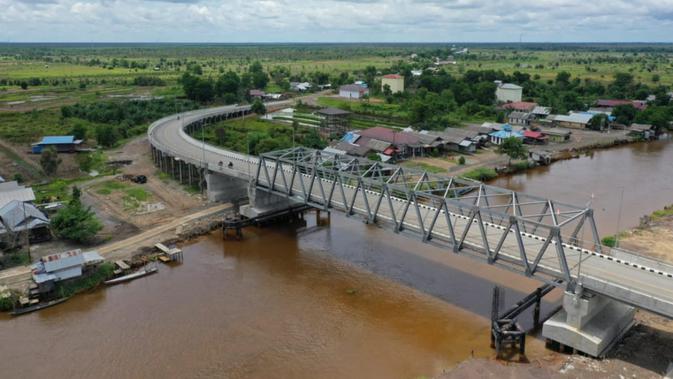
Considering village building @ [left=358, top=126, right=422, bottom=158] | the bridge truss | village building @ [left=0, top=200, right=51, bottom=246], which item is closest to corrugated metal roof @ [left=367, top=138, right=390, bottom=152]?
village building @ [left=358, top=126, right=422, bottom=158]

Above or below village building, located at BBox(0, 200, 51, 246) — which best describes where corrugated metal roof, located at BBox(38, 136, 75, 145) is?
above

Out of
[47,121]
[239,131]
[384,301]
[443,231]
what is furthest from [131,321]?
[47,121]

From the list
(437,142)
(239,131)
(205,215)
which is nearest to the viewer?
(205,215)

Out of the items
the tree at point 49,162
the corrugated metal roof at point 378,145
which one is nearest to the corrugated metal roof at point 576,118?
the corrugated metal roof at point 378,145

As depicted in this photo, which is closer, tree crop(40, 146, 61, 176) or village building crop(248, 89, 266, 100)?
tree crop(40, 146, 61, 176)

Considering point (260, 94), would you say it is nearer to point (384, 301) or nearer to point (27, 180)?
point (27, 180)

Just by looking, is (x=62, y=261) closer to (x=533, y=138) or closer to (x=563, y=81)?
(x=533, y=138)

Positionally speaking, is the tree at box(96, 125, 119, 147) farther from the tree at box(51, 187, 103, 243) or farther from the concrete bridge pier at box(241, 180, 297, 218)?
the concrete bridge pier at box(241, 180, 297, 218)
